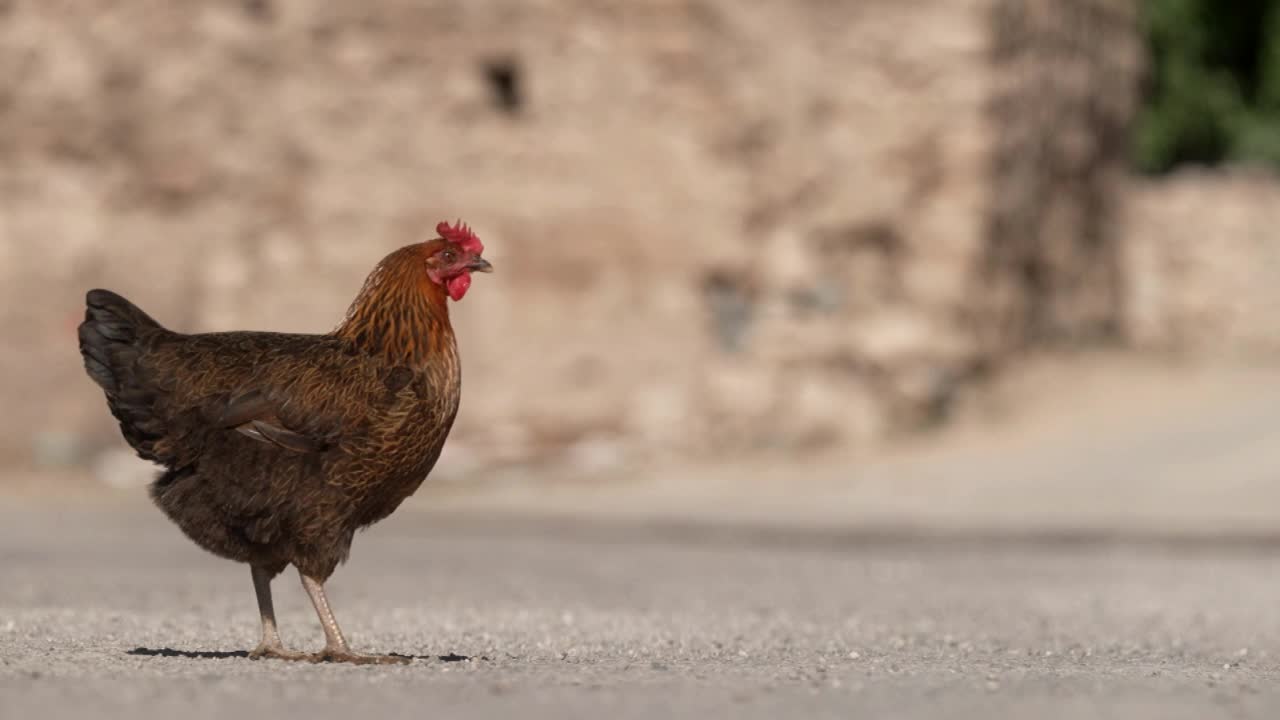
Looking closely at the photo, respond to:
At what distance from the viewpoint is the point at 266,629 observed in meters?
6.86

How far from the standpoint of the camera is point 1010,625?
918cm

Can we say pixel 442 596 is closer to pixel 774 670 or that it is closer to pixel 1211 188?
pixel 774 670

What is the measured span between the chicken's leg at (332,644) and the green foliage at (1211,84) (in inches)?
966

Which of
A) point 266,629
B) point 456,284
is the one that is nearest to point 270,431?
point 266,629

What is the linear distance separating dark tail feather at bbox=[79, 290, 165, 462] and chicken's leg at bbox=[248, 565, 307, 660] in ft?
1.69

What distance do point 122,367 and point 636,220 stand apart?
12.1 m

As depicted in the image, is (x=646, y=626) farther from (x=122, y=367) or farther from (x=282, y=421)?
(x=122, y=367)

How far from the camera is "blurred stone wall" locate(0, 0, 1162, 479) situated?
60.1 feet

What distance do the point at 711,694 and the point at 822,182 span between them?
13244 millimetres

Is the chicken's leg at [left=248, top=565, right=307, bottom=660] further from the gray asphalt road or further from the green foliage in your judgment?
the green foliage

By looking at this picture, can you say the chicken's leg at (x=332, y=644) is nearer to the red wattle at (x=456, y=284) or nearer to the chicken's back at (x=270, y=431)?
the chicken's back at (x=270, y=431)

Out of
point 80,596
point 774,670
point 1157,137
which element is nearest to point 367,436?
point 774,670

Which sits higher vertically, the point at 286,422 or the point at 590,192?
the point at 590,192

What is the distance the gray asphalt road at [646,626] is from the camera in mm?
5430
